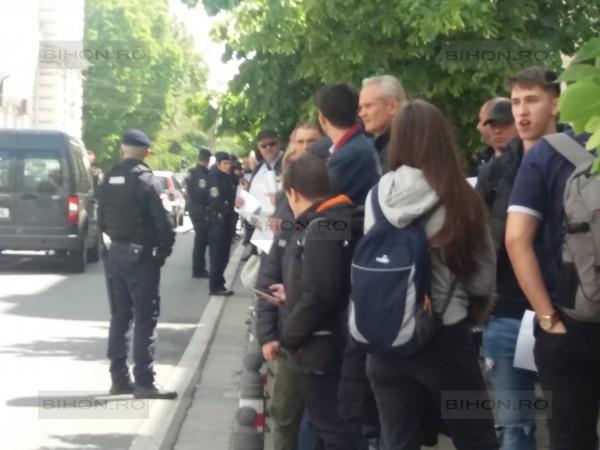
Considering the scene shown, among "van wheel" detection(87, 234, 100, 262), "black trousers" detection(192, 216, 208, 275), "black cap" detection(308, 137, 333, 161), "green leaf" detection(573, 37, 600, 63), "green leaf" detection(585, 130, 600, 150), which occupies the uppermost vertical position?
"green leaf" detection(573, 37, 600, 63)

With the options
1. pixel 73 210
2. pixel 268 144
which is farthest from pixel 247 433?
pixel 73 210

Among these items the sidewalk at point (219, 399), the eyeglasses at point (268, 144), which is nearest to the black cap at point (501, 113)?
the sidewalk at point (219, 399)

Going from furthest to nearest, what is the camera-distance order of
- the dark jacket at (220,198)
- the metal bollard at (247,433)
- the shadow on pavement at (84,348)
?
the dark jacket at (220,198) → the shadow on pavement at (84,348) → the metal bollard at (247,433)

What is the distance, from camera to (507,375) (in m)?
5.91

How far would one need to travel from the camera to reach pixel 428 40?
417 inches

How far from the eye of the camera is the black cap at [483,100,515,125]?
7137 millimetres

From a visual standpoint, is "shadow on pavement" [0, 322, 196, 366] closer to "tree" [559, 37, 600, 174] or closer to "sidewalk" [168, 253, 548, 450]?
"sidewalk" [168, 253, 548, 450]

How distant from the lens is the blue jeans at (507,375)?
5883mm

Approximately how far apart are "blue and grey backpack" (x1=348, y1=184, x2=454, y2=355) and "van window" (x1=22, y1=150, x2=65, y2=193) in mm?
17970

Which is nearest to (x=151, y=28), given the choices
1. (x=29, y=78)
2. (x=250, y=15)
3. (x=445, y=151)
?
(x=29, y=78)

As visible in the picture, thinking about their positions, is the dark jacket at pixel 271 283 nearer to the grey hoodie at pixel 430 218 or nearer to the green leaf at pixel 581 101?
the grey hoodie at pixel 430 218

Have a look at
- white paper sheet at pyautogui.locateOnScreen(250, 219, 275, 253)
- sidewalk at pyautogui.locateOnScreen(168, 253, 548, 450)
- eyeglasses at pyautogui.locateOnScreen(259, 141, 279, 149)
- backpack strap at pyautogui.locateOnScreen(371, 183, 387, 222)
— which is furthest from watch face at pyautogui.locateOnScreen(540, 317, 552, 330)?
eyeglasses at pyautogui.locateOnScreen(259, 141, 279, 149)

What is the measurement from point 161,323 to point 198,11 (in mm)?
4072

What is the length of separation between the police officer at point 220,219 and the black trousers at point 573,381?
1371 cm
